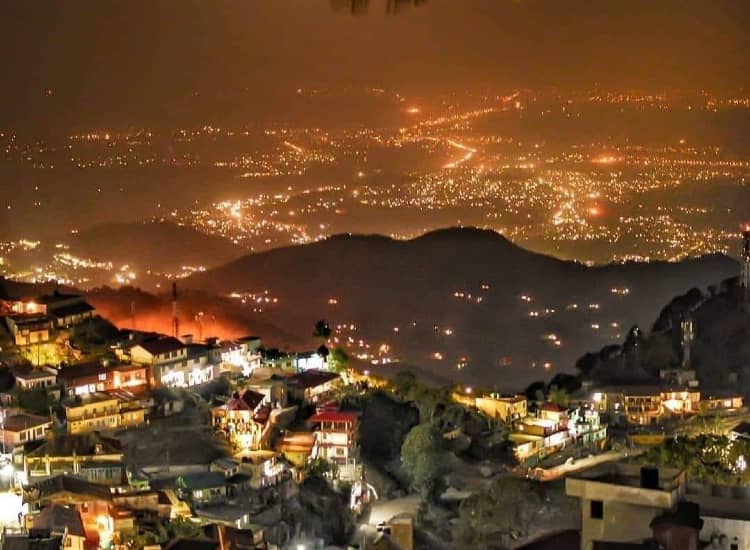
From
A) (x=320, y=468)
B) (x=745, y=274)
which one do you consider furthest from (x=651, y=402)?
(x=320, y=468)

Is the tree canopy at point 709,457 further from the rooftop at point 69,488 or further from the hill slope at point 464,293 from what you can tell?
the hill slope at point 464,293

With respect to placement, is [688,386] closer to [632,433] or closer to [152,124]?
[632,433]

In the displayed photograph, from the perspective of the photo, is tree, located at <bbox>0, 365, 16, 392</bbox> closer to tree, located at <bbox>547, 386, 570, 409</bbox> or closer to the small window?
tree, located at <bbox>547, 386, 570, 409</bbox>

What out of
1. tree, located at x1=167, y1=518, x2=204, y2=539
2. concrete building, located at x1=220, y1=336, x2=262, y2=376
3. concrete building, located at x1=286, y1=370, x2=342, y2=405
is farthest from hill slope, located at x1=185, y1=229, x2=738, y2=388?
tree, located at x1=167, y1=518, x2=204, y2=539

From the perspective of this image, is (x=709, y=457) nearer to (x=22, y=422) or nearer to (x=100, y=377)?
(x=22, y=422)

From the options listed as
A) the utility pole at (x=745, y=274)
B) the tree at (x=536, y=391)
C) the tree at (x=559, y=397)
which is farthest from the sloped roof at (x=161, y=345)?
the utility pole at (x=745, y=274)
